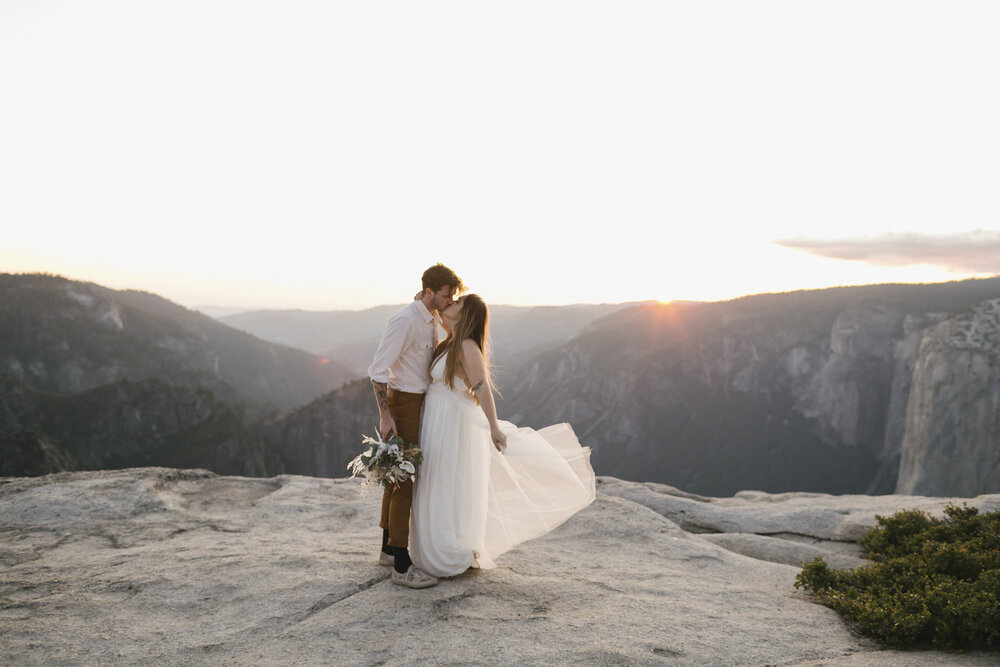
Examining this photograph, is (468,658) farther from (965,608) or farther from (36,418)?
Result: (36,418)

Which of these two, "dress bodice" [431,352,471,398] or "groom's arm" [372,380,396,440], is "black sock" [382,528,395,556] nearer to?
"groom's arm" [372,380,396,440]

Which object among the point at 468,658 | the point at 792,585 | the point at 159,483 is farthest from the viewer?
the point at 159,483

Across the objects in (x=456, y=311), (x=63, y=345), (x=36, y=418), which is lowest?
(x=36, y=418)

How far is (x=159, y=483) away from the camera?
10055 mm

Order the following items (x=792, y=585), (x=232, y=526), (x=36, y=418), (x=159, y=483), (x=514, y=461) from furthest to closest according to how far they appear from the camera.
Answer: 1. (x=36, y=418)
2. (x=159, y=483)
3. (x=232, y=526)
4. (x=792, y=585)
5. (x=514, y=461)

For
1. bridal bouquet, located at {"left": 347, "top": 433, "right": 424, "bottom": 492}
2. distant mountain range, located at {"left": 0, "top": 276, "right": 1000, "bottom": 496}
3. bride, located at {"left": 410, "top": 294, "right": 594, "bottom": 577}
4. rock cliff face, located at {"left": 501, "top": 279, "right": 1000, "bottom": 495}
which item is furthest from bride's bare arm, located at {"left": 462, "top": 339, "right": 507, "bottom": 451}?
rock cliff face, located at {"left": 501, "top": 279, "right": 1000, "bottom": 495}

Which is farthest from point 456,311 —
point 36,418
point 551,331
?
point 551,331

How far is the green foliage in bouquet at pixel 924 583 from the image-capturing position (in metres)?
4.96

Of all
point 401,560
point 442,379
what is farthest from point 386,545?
point 442,379

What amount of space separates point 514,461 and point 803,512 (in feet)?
22.4

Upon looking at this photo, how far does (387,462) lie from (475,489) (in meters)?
0.92

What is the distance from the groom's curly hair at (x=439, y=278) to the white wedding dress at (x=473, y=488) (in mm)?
713

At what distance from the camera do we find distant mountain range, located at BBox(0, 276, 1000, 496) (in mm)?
51094

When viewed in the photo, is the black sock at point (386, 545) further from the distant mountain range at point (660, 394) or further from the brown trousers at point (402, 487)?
the distant mountain range at point (660, 394)
